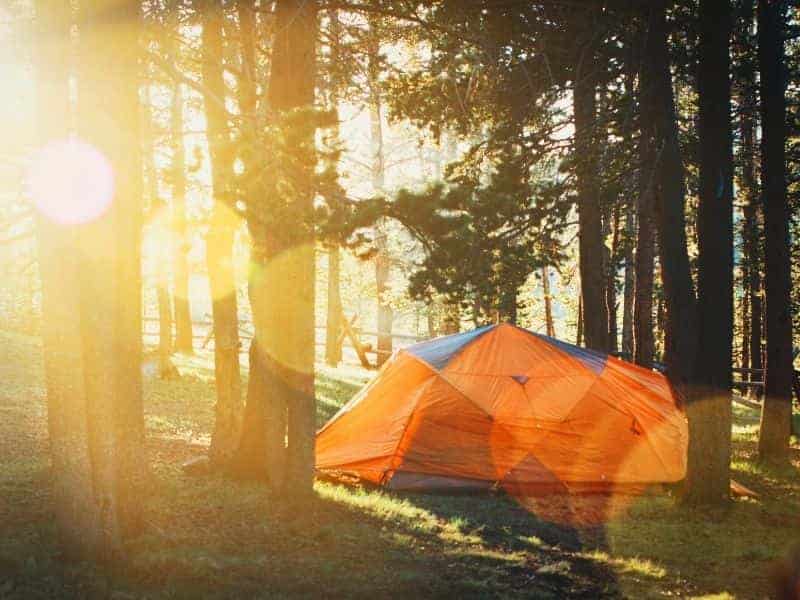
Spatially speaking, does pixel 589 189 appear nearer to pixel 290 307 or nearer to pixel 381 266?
pixel 290 307

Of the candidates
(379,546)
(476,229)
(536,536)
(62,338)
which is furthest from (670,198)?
(62,338)

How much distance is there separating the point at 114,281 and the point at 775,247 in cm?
1051

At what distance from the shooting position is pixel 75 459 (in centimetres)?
630

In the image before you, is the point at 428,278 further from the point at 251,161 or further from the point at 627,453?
the point at 627,453

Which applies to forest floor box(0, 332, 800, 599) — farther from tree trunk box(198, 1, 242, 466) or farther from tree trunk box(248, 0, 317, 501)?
tree trunk box(198, 1, 242, 466)

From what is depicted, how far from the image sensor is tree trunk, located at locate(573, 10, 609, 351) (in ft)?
35.1

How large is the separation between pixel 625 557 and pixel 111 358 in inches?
210

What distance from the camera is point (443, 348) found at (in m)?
12.3

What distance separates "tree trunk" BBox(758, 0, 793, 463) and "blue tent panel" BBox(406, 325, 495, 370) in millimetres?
4727

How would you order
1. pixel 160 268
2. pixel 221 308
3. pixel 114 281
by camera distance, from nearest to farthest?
pixel 114 281, pixel 221 308, pixel 160 268

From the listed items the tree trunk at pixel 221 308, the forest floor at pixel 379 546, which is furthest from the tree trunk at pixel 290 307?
the tree trunk at pixel 221 308

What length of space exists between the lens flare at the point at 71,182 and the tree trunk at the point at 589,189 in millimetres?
5990

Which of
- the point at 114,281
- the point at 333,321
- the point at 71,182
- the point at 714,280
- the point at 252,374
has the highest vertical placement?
Answer: the point at 71,182

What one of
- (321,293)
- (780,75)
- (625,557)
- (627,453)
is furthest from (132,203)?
(321,293)
